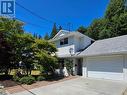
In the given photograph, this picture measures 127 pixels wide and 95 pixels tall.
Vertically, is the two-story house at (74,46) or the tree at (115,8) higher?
the tree at (115,8)

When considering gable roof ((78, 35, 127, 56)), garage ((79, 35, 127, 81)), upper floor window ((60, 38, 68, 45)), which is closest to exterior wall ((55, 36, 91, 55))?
upper floor window ((60, 38, 68, 45))

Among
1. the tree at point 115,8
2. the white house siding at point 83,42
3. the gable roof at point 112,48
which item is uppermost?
the tree at point 115,8

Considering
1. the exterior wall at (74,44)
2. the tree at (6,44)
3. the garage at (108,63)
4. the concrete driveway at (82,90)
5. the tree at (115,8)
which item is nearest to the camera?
the concrete driveway at (82,90)

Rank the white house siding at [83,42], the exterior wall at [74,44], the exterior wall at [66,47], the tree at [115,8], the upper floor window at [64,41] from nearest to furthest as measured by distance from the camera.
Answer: the exterior wall at [74,44], the exterior wall at [66,47], the white house siding at [83,42], the upper floor window at [64,41], the tree at [115,8]

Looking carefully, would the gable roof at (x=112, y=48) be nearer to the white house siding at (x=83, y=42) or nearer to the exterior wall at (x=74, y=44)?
the exterior wall at (x=74, y=44)

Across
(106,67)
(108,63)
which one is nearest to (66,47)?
(106,67)

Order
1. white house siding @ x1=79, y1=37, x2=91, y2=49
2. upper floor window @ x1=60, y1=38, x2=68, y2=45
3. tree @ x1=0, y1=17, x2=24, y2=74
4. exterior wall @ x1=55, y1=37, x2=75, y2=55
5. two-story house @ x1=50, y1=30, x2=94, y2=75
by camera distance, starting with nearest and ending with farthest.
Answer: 1. tree @ x1=0, y1=17, x2=24, y2=74
2. two-story house @ x1=50, y1=30, x2=94, y2=75
3. exterior wall @ x1=55, y1=37, x2=75, y2=55
4. white house siding @ x1=79, y1=37, x2=91, y2=49
5. upper floor window @ x1=60, y1=38, x2=68, y2=45

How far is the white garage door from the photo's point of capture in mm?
15555

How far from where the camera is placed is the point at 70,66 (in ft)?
70.4

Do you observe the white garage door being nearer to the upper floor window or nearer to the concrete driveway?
the concrete driveway

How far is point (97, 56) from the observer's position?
18.0m

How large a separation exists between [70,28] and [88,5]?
1168 centimetres

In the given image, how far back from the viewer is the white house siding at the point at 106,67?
15.2m

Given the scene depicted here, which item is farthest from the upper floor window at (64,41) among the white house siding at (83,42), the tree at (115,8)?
the tree at (115,8)
